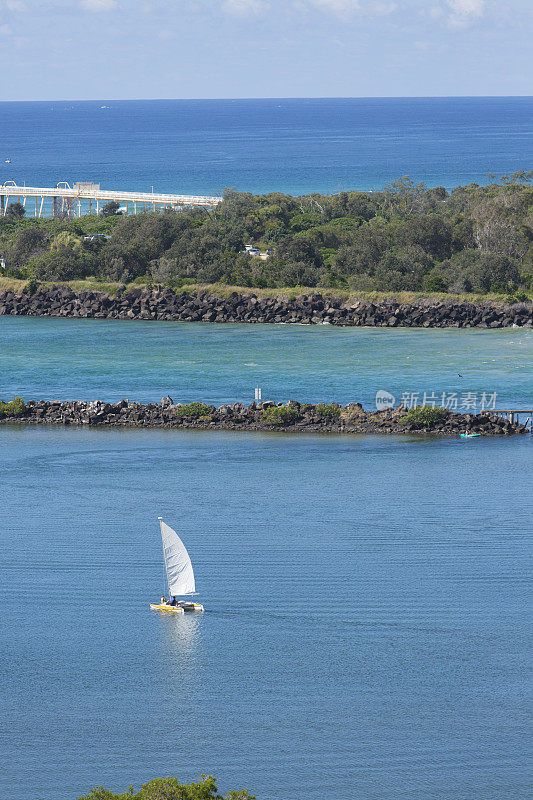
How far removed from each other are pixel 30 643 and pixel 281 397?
2259 centimetres

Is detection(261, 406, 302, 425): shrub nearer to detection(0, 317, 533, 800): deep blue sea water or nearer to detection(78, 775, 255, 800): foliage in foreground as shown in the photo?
detection(0, 317, 533, 800): deep blue sea water

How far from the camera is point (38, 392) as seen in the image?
48094 millimetres

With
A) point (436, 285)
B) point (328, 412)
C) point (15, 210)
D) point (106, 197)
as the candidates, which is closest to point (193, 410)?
point (328, 412)

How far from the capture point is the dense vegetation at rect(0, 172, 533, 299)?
65938 millimetres

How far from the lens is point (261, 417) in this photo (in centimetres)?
4216

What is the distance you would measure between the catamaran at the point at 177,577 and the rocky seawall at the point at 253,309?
36149mm

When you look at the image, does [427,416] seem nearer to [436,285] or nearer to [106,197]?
[436,285]

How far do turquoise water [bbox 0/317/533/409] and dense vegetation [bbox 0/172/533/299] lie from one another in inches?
258

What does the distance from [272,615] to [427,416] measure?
16742 mm

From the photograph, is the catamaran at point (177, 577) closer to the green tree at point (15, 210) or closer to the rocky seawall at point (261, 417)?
the rocky seawall at point (261, 417)

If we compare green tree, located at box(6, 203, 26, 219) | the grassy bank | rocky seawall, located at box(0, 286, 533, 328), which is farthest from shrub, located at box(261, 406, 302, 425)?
green tree, located at box(6, 203, 26, 219)

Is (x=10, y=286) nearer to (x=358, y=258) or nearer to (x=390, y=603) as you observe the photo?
(x=358, y=258)

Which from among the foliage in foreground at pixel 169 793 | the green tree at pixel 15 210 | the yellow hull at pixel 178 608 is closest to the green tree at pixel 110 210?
the green tree at pixel 15 210

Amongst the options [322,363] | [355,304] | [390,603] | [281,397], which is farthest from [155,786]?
[355,304]
